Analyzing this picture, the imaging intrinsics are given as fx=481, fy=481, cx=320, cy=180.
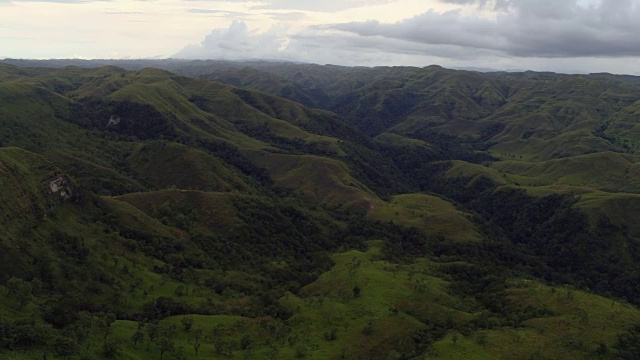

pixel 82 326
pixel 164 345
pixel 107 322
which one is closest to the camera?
pixel 82 326

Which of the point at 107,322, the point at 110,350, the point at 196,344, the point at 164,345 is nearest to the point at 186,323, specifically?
the point at 196,344

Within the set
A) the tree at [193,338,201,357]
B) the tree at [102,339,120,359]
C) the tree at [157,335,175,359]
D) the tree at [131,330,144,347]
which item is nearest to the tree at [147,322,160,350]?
the tree at [157,335,175,359]

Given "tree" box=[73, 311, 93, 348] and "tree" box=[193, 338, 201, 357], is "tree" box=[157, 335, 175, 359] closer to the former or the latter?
"tree" box=[193, 338, 201, 357]

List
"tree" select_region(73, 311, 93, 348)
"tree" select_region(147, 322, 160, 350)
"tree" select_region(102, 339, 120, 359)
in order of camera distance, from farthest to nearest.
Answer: "tree" select_region(147, 322, 160, 350) → "tree" select_region(73, 311, 93, 348) → "tree" select_region(102, 339, 120, 359)

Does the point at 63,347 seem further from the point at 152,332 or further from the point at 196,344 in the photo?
the point at 196,344

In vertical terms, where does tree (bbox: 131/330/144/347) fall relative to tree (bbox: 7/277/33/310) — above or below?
below

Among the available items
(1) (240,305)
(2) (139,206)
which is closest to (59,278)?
(1) (240,305)

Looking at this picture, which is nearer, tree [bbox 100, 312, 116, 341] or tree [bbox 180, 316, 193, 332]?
tree [bbox 100, 312, 116, 341]

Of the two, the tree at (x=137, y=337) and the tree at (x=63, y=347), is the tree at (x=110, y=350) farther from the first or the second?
the tree at (x=137, y=337)

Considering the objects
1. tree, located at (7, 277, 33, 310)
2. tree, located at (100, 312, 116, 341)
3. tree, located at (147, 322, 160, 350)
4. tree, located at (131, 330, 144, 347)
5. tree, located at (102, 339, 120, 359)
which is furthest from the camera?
tree, located at (147, 322, 160, 350)

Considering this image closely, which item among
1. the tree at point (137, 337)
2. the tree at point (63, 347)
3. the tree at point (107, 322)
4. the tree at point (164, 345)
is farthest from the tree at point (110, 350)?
the tree at point (164, 345)

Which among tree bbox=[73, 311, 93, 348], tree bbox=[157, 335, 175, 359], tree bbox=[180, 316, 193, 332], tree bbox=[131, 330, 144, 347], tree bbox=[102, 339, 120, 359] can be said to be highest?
tree bbox=[73, 311, 93, 348]

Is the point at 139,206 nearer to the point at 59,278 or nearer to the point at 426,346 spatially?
the point at 59,278
